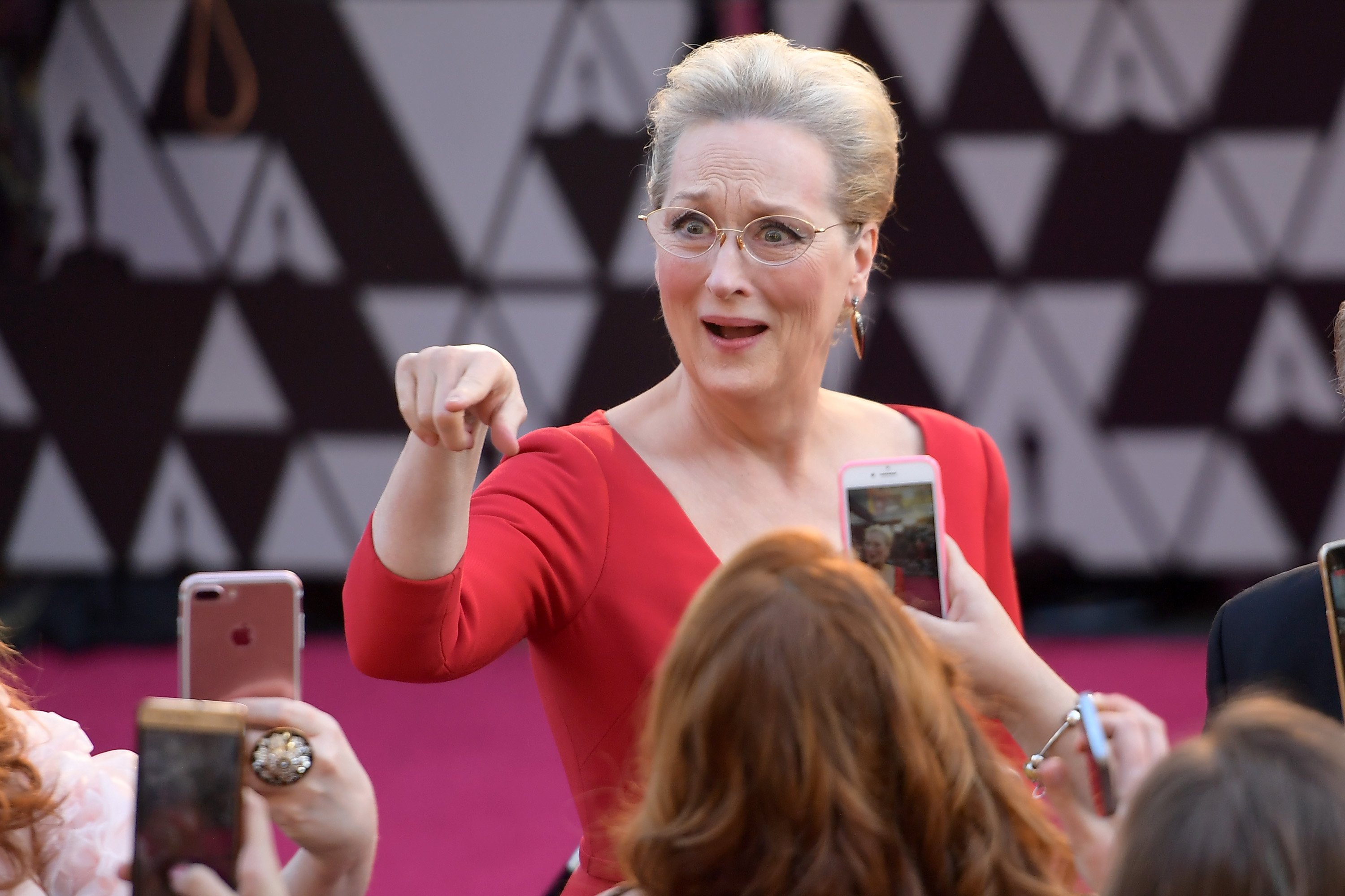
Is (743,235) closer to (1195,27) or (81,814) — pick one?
(81,814)

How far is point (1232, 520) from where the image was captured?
513 cm

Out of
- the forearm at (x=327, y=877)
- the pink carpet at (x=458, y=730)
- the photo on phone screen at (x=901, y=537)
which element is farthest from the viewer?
the pink carpet at (x=458, y=730)

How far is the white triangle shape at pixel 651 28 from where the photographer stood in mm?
4953

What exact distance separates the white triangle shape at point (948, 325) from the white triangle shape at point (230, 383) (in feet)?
7.40

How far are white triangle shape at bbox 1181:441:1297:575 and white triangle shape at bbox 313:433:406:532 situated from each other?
9.45 ft

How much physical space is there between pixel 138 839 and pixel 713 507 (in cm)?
90

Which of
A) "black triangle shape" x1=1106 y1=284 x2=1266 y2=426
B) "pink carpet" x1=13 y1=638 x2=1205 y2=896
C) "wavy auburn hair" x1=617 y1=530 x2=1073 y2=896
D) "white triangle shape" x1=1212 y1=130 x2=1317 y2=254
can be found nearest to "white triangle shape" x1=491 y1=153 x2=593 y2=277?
"pink carpet" x1=13 y1=638 x2=1205 y2=896

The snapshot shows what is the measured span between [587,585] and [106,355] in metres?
3.99

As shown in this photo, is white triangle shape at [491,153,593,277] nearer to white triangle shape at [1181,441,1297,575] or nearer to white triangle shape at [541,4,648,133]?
white triangle shape at [541,4,648,133]

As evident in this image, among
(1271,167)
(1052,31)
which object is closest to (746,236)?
(1052,31)

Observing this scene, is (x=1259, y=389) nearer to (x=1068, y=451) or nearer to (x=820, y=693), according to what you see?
(x=1068, y=451)

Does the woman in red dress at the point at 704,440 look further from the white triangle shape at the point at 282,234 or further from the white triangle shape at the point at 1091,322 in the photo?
the white triangle shape at the point at 282,234

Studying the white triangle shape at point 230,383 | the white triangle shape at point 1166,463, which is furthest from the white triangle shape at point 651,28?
the white triangle shape at point 1166,463

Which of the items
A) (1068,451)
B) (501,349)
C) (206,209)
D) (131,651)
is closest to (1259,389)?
(1068,451)
